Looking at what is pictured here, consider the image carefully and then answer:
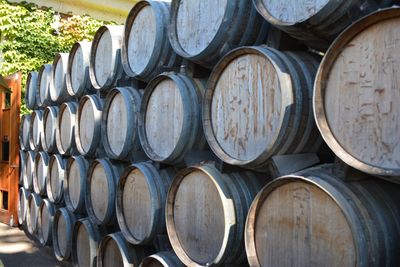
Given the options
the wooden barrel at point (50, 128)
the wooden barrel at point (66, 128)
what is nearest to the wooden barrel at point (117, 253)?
the wooden barrel at point (66, 128)

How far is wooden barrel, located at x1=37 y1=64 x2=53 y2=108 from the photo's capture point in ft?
21.6

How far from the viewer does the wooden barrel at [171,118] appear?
331 cm

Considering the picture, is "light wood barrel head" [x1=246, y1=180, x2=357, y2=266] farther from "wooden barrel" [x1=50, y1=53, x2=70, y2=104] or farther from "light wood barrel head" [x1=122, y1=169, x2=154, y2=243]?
"wooden barrel" [x1=50, y1=53, x2=70, y2=104]

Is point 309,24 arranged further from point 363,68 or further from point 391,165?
point 391,165

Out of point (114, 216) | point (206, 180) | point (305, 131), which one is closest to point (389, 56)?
point (305, 131)

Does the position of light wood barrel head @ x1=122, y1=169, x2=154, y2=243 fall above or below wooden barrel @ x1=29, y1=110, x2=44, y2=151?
below

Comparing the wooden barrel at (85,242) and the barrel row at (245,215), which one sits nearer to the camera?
the barrel row at (245,215)

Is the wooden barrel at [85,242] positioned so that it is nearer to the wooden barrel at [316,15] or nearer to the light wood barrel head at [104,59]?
the light wood barrel head at [104,59]

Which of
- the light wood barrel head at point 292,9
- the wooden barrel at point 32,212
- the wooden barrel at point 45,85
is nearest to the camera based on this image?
the light wood barrel head at point 292,9

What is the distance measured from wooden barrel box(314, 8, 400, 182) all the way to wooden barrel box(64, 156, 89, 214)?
3.47 metres

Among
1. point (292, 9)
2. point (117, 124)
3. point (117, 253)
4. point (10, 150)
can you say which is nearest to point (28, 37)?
point (10, 150)

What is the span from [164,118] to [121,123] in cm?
81

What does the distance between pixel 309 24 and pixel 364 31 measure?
37 centimetres

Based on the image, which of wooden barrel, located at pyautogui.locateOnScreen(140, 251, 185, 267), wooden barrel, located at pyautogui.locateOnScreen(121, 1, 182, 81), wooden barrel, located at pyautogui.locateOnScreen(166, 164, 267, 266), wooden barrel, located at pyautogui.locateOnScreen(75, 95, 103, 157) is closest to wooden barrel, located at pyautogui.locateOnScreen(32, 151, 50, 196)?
wooden barrel, located at pyautogui.locateOnScreen(75, 95, 103, 157)
